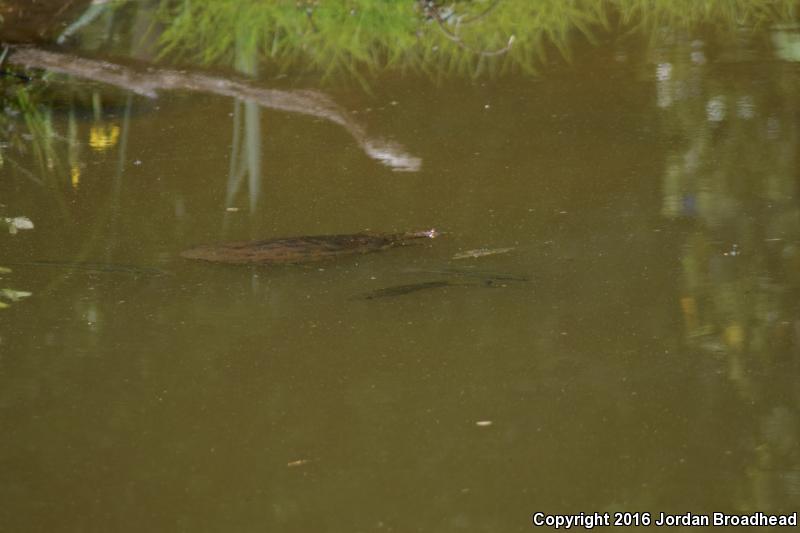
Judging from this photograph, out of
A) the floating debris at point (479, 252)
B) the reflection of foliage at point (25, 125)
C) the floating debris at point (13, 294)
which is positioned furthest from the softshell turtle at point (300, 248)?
the reflection of foliage at point (25, 125)

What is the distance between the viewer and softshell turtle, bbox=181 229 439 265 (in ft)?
11.1

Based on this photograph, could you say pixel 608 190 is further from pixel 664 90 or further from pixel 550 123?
pixel 664 90

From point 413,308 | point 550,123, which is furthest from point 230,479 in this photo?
point 550,123

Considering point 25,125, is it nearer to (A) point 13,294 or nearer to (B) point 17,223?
(B) point 17,223

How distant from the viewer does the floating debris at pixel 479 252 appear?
10.9 ft

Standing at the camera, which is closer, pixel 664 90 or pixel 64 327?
pixel 64 327

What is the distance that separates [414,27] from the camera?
552 centimetres

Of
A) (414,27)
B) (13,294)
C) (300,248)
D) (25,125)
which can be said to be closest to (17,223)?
(13,294)

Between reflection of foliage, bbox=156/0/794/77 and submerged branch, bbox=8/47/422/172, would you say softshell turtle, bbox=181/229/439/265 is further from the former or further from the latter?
reflection of foliage, bbox=156/0/794/77

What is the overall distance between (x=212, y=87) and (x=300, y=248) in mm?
1777

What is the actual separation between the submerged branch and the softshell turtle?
0.58 metres

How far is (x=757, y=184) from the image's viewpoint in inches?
144

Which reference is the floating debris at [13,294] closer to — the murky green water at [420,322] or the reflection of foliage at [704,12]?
the murky green water at [420,322]

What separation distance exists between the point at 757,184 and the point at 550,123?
88 centimetres
